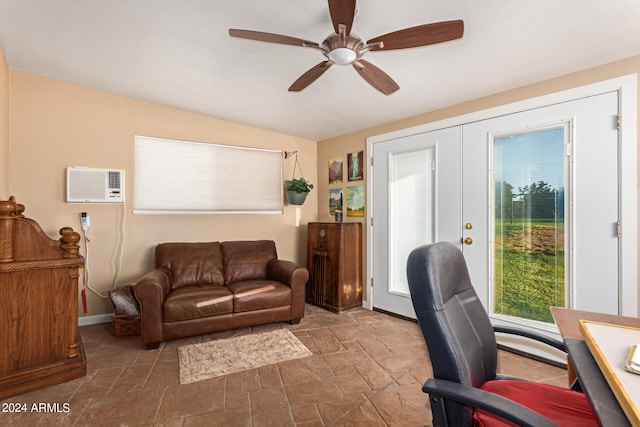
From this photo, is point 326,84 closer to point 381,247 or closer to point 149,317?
point 381,247

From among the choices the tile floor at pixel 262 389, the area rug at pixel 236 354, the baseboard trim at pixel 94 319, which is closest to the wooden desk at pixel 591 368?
the tile floor at pixel 262 389

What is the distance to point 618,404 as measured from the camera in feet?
2.41

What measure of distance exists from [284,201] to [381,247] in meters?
1.60

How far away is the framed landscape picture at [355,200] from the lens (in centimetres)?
404

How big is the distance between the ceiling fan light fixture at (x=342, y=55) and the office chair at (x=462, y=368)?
123cm

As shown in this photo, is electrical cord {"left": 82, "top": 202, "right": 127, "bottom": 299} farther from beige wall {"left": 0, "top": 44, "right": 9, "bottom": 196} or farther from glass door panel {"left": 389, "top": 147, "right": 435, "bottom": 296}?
glass door panel {"left": 389, "top": 147, "right": 435, "bottom": 296}

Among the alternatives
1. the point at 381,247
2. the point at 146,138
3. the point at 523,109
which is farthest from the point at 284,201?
the point at 523,109

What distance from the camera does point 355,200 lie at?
163 inches

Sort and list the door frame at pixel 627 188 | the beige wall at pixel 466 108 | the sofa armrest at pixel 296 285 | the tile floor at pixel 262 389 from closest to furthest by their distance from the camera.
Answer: the tile floor at pixel 262 389 < the door frame at pixel 627 188 < the beige wall at pixel 466 108 < the sofa armrest at pixel 296 285

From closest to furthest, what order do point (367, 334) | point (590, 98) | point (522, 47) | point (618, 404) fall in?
point (618, 404) < point (522, 47) < point (590, 98) < point (367, 334)

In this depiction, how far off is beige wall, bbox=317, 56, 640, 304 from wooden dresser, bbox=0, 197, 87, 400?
3.06 meters

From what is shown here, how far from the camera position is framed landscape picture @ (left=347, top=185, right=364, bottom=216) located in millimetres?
4043

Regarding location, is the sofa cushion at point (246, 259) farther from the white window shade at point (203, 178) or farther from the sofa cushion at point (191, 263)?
the white window shade at point (203, 178)

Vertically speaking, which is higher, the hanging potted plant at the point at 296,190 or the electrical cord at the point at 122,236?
the hanging potted plant at the point at 296,190
